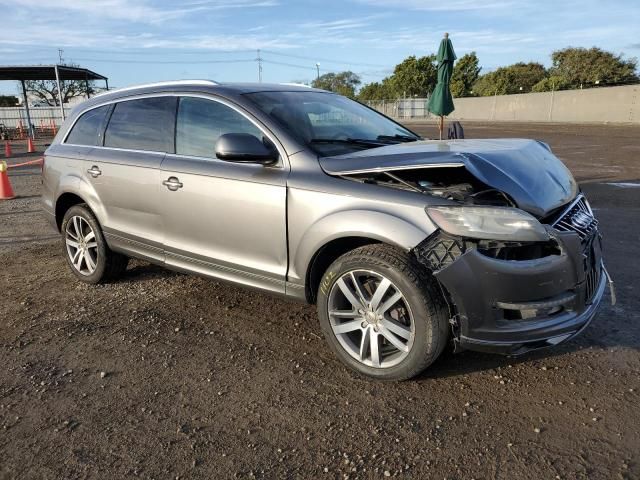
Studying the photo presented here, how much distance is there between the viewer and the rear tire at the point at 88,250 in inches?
190

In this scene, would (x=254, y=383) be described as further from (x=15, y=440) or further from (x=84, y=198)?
(x=84, y=198)

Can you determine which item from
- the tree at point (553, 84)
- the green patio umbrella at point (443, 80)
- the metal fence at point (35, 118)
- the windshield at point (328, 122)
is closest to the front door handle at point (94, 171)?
the windshield at point (328, 122)

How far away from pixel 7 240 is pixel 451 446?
625cm

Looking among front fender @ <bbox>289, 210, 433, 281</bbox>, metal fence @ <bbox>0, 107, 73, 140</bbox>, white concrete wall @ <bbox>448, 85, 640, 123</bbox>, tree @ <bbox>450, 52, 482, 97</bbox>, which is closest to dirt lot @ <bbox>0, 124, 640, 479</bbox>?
front fender @ <bbox>289, 210, 433, 281</bbox>

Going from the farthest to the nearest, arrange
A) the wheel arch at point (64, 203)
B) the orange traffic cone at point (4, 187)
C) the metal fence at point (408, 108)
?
the metal fence at point (408, 108)
the orange traffic cone at point (4, 187)
the wheel arch at point (64, 203)

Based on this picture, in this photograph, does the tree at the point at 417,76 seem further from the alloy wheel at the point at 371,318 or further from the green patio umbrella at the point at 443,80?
the alloy wheel at the point at 371,318

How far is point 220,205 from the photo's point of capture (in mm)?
3721

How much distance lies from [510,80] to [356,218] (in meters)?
67.9

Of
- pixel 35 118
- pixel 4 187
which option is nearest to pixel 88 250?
pixel 4 187

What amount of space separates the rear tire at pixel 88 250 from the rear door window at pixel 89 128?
0.61 m

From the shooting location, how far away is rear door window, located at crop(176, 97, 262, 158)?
378cm

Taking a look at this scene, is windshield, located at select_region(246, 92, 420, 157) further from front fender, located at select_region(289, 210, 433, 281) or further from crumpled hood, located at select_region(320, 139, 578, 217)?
front fender, located at select_region(289, 210, 433, 281)

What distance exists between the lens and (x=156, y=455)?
258cm

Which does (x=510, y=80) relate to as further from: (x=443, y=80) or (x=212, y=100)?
(x=212, y=100)
